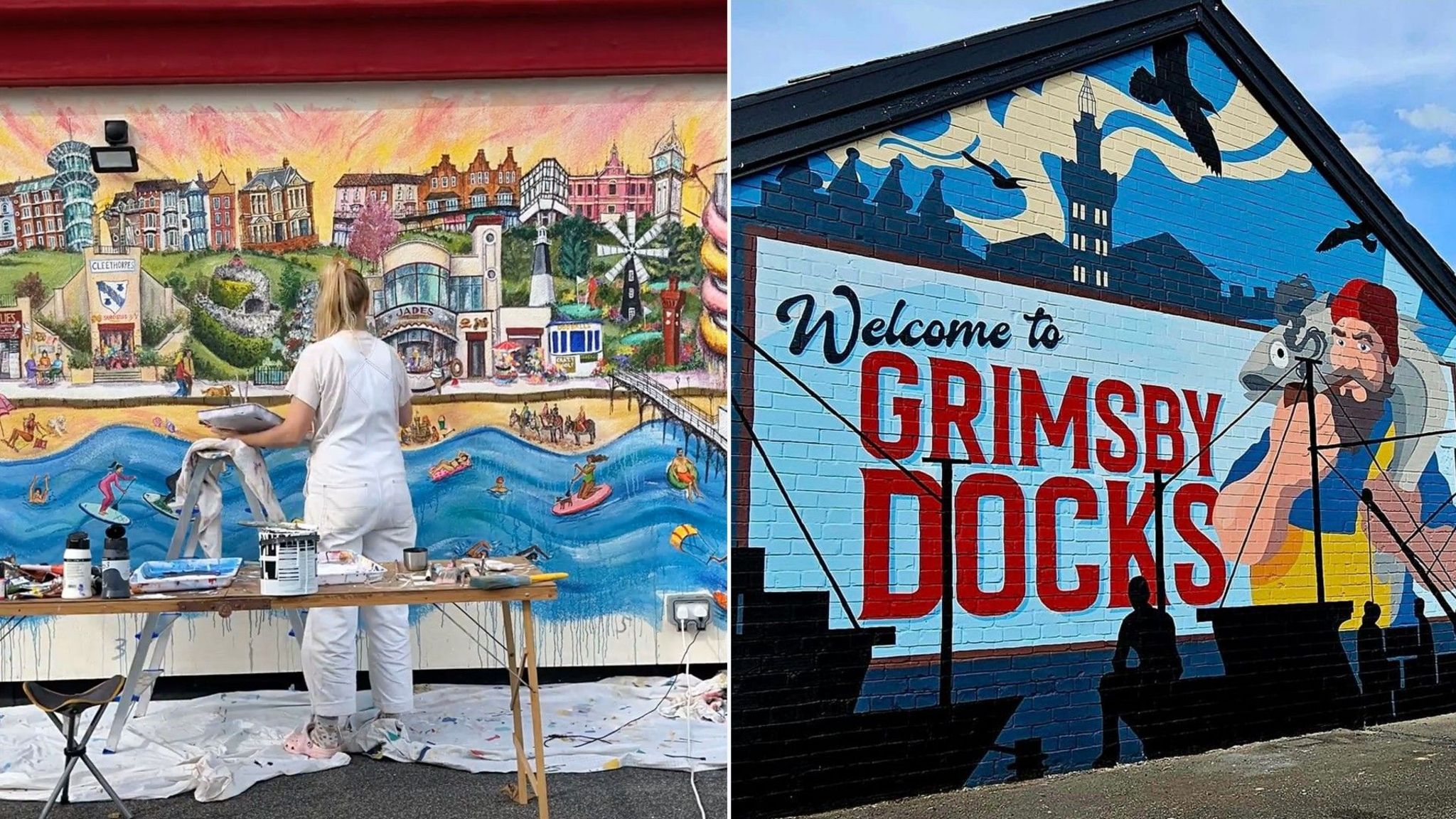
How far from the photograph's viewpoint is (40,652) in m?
5.98

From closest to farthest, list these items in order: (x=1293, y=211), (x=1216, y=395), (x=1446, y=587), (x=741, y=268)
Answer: (x=741, y=268)
(x=1216, y=395)
(x=1293, y=211)
(x=1446, y=587)

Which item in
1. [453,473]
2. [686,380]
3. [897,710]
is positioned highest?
[686,380]

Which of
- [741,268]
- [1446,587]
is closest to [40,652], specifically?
[741,268]

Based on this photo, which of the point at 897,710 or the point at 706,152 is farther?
the point at 706,152

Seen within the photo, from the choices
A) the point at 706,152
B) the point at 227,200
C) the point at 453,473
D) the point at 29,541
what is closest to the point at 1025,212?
the point at 706,152

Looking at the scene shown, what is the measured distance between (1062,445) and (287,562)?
3693 mm

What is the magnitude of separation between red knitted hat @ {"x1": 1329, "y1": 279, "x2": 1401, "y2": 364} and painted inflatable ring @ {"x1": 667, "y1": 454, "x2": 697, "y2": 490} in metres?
4.10

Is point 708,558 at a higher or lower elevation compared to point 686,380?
lower

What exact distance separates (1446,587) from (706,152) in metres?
5.77

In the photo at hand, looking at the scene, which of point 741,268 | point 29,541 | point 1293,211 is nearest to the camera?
point 741,268

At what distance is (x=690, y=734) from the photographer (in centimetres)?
558

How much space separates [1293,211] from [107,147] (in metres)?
6.35

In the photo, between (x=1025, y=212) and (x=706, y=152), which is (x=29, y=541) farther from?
(x=1025, y=212)

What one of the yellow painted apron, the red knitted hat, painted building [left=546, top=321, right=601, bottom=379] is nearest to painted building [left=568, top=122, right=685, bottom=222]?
painted building [left=546, top=321, right=601, bottom=379]
